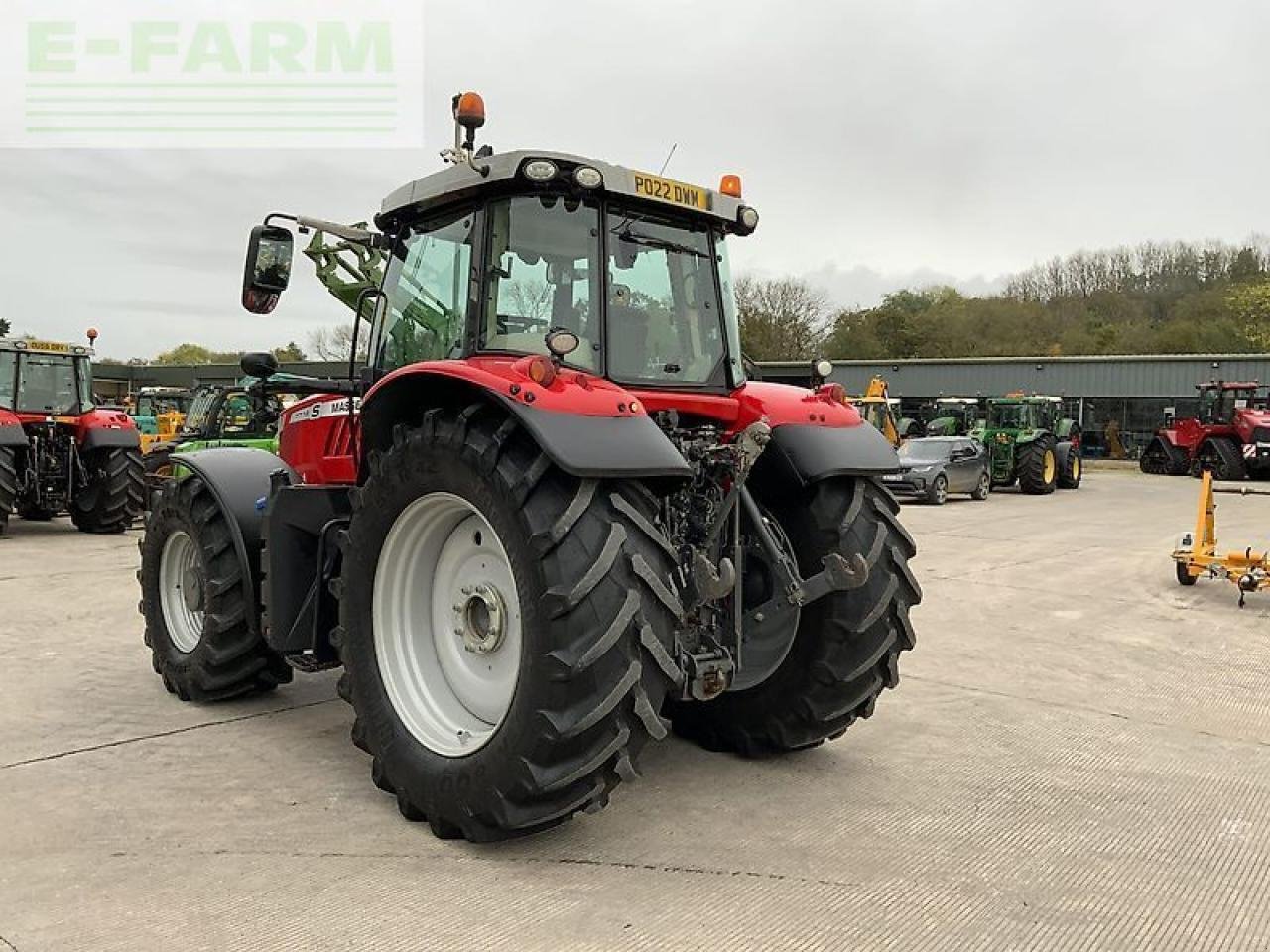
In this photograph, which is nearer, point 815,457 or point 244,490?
point 815,457


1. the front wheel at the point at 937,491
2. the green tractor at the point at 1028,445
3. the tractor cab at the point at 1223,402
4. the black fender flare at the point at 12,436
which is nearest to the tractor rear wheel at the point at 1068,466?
the green tractor at the point at 1028,445

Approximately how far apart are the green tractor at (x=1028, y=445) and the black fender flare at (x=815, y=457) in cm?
2073

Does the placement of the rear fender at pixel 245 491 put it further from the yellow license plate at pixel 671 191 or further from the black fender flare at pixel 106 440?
the black fender flare at pixel 106 440

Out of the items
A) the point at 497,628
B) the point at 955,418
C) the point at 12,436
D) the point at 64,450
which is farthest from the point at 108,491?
the point at 955,418

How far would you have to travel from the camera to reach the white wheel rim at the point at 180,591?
5363 mm

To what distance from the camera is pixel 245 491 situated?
5.02 metres

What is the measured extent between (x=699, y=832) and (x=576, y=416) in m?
1.58

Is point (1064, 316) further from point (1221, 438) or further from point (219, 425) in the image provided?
point (219, 425)

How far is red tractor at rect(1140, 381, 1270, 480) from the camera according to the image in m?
26.5

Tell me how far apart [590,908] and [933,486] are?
1784 centimetres

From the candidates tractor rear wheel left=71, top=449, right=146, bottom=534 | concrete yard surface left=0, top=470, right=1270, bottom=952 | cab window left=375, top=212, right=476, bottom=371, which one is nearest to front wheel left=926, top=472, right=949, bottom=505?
concrete yard surface left=0, top=470, right=1270, bottom=952

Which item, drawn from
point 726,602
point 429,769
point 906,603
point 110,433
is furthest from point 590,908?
point 110,433

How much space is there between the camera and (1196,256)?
59.3m

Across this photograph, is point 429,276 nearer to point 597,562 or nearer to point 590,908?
point 597,562
